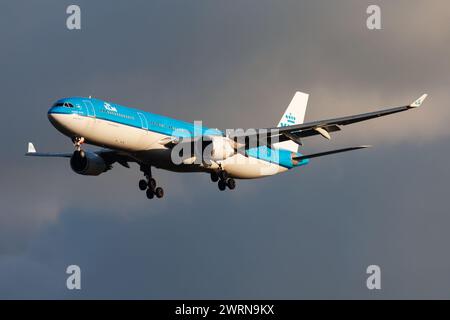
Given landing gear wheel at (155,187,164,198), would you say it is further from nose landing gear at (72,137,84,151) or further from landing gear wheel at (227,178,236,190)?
nose landing gear at (72,137,84,151)

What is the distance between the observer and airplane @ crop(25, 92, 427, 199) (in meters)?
85.8

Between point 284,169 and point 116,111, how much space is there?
66.2 feet

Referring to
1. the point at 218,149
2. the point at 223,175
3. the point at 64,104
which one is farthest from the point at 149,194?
the point at 64,104

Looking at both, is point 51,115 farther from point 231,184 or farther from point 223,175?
point 231,184

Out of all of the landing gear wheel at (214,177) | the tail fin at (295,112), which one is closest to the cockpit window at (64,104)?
the landing gear wheel at (214,177)

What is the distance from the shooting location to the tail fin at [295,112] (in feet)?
Result: 354

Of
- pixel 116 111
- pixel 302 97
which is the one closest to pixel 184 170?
pixel 116 111

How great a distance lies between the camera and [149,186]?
97250 millimetres

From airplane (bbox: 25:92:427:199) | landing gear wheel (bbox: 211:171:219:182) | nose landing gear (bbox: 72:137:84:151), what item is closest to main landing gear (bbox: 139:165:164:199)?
airplane (bbox: 25:92:427:199)

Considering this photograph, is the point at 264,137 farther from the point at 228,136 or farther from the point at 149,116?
the point at 149,116

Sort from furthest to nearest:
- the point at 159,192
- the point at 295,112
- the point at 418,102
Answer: the point at 295,112 < the point at 159,192 < the point at 418,102

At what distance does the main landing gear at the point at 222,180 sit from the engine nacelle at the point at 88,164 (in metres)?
8.71

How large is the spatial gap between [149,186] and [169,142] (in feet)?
25.5

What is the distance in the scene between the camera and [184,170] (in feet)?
304
